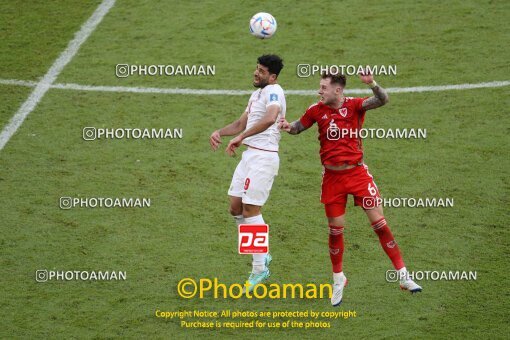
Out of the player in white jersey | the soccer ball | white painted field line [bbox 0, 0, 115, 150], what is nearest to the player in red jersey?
the player in white jersey

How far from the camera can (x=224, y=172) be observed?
530 inches

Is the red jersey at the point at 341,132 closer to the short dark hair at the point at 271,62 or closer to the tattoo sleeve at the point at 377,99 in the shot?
the tattoo sleeve at the point at 377,99

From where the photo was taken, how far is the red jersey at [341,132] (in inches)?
413

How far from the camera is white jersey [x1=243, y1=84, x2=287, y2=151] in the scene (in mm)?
10922

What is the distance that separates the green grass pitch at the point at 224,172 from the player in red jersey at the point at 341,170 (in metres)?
0.56

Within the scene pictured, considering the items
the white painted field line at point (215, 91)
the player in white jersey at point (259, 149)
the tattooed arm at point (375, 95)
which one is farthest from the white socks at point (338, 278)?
the white painted field line at point (215, 91)

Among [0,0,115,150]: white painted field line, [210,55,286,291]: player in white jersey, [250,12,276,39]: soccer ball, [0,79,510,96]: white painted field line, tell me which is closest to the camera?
[210,55,286,291]: player in white jersey

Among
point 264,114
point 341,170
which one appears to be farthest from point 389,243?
point 264,114

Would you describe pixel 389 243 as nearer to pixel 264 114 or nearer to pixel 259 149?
pixel 259 149

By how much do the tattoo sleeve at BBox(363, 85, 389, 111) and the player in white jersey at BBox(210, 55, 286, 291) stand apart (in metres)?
1.01

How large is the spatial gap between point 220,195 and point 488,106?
453 centimetres

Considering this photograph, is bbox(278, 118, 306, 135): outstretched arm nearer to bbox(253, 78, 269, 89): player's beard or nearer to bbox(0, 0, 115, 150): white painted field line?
bbox(253, 78, 269, 89): player's beard

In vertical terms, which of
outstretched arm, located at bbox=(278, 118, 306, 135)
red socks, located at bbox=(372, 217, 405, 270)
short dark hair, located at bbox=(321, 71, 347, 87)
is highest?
short dark hair, located at bbox=(321, 71, 347, 87)

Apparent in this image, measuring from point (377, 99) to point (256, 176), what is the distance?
1.62 meters
